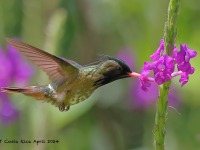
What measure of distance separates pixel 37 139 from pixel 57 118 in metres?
0.41

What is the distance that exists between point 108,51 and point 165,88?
3.46 metres

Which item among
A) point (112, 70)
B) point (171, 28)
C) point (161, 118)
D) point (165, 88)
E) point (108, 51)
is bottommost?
point (161, 118)

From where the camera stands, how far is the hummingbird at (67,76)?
7.17 feet

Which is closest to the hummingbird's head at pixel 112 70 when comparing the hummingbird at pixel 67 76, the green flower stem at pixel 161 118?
the hummingbird at pixel 67 76

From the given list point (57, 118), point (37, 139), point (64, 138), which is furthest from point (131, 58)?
point (37, 139)

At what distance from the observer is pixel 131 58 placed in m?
5.34

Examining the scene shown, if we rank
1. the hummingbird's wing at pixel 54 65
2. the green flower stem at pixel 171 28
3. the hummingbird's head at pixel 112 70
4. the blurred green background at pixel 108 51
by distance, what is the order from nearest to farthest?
the green flower stem at pixel 171 28 → the hummingbird's head at pixel 112 70 → the hummingbird's wing at pixel 54 65 → the blurred green background at pixel 108 51

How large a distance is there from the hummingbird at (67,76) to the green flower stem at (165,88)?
188mm

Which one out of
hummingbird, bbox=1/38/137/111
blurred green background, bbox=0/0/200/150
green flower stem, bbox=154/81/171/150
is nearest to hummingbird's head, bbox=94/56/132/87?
hummingbird, bbox=1/38/137/111

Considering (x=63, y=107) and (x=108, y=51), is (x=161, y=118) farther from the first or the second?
(x=108, y=51)

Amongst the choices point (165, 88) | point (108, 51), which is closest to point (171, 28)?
point (165, 88)

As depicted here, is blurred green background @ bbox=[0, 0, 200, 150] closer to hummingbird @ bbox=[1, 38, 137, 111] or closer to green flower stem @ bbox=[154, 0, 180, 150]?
hummingbird @ bbox=[1, 38, 137, 111]

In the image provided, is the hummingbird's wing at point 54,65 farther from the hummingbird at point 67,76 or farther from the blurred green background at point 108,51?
the blurred green background at point 108,51

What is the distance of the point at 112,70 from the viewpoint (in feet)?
7.13
